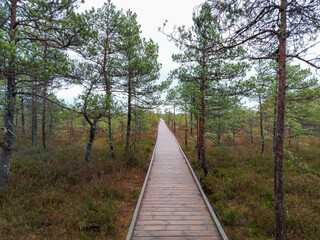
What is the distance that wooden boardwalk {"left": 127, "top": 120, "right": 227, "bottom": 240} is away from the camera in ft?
13.3

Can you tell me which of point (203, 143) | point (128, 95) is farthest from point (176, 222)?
point (128, 95)

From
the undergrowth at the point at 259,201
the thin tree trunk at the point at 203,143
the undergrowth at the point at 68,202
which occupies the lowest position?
the undergrowth at the point at 259,201

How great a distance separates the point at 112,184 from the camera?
7227mm

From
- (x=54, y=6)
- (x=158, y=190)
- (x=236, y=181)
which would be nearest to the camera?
(x=54, y=6)

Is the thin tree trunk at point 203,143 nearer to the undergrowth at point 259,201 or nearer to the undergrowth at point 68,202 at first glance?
the undergrowth at point 259,201

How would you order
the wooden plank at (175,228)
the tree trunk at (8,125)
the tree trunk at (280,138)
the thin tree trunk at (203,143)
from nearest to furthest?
the tree trunk at (280,138), the wooden plank at (175,228), the tree trunk at (8,125), the thin tree trunk at (203,143)

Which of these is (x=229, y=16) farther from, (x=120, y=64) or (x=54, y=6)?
(x=120, y=64)

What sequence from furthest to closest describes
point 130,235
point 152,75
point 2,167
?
point 152,75
point 2,167
point 130,235

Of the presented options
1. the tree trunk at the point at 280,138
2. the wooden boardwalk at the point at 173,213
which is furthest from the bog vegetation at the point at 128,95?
the wooden boardwalk at the point at 173,213

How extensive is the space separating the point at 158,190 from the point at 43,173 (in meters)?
6.24

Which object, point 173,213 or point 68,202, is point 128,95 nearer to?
point 68,202

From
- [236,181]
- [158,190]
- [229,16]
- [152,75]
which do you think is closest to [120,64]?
[152,75]

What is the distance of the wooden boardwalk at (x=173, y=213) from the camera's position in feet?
13.3

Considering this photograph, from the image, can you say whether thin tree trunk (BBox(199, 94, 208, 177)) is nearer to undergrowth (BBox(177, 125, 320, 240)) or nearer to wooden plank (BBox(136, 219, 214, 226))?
undergrowth (BBox(177, 125, 320, 240))
